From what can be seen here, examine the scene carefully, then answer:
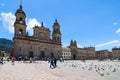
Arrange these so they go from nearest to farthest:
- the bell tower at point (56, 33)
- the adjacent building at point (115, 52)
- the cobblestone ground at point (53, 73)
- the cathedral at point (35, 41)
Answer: the cobblestone ground at point (53, 73) → the cathedral at point (35, 41) → the bell tower at point (56, 33) → the adjacent building at point (115, 52)

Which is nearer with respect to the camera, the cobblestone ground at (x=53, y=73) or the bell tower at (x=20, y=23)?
the cobblestone ground at (x=53, y=73)

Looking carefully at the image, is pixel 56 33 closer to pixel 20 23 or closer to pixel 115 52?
pixel 20 23

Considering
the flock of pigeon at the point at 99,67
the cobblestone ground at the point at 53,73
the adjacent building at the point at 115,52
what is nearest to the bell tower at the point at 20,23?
the flock of pigeon at the point at 99,67

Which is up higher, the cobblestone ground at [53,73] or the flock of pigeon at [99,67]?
the cobblestone ground at [53,73]

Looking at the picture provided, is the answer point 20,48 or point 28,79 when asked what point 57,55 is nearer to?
point 20,48

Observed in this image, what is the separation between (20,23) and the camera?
1843 inches

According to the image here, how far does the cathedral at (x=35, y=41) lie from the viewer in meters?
45.7

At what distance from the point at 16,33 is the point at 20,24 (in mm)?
3093

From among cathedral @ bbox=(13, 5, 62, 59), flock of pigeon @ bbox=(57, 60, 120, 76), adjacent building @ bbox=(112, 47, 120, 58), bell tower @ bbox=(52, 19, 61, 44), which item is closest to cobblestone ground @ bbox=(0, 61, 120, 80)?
flock of pigeon @ bbox=(57, 60, 120, 76)

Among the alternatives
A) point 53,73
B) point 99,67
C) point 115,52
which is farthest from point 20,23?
point 115,52

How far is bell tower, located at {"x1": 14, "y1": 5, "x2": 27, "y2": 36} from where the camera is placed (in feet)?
151

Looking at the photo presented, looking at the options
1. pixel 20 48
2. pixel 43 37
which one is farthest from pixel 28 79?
pixel 43 37

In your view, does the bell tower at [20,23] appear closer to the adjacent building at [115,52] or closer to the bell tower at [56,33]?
the bell tower at [56,33]

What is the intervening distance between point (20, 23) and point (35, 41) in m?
7.67
